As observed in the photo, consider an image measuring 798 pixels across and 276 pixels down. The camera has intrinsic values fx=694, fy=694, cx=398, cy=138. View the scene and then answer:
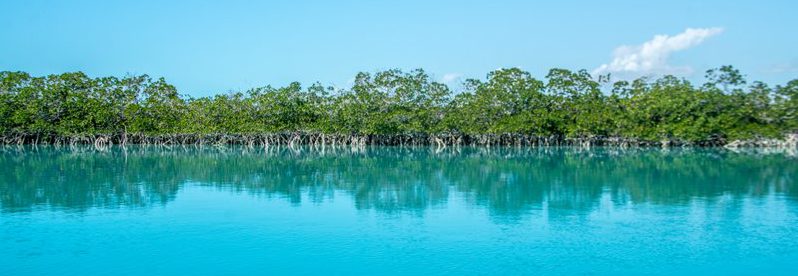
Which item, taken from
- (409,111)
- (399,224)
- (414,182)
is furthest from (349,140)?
(399,224)

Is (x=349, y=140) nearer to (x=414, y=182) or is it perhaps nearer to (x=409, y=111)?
(x=409, y=111)

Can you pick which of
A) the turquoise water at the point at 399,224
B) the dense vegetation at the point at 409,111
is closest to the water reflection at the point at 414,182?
the turquoise water at the point at 399,224

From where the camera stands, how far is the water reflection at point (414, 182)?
15633mm

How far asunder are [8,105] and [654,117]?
4057 cm

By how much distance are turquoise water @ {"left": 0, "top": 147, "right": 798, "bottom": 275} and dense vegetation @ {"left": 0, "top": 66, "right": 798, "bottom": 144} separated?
796 inches

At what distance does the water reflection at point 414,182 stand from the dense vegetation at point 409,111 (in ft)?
38.7

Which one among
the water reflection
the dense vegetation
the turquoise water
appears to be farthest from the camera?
the dense vegetation

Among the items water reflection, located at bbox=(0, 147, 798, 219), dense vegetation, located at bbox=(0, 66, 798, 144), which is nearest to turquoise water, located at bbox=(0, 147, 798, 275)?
water reflection, located at bbox=(0, 147, 798, 219)

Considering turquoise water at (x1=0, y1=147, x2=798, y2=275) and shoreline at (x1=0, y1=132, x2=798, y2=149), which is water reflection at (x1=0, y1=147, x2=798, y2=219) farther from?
shoreline at (x1=0, y1=132, x2=798, y2=149)

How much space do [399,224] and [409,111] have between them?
112 ft

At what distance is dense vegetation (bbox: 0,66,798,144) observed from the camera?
133 ft

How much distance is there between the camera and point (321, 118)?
158ft

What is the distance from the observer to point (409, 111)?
46.3 metres

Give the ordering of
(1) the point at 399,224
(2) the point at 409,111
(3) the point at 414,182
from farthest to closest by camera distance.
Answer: (2) the point at 409,111
(3) the point at 414,182
(1) the point at 399,224
